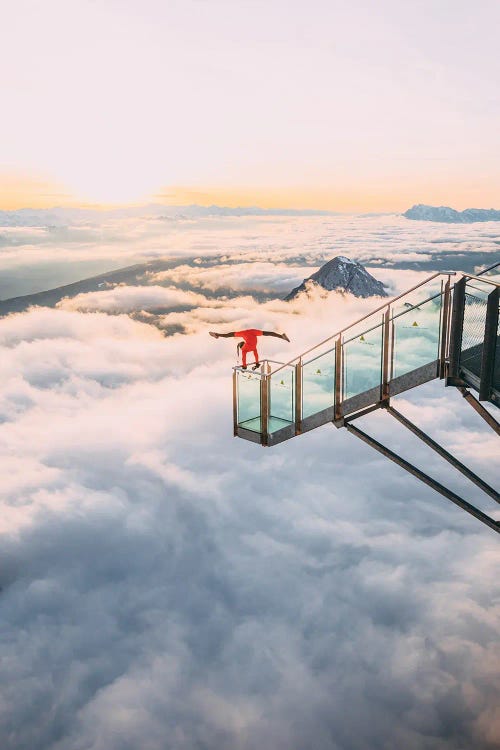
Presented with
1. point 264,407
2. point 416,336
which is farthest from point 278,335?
point 416,336

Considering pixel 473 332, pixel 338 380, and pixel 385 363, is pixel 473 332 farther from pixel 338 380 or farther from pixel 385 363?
pixel 338 380

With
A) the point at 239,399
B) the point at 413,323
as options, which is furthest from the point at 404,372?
the point at 239,399

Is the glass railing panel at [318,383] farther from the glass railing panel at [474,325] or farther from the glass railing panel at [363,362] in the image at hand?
the glass railing panel at [474,325]

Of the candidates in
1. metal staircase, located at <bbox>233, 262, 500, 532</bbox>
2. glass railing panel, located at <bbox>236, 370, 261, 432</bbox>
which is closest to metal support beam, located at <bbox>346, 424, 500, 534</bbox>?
metal staircase, located at <bbox>233, 262, 500, 532</bbox>

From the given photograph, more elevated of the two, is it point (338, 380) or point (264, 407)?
point (338, 380)

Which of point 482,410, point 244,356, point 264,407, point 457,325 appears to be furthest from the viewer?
point 244,356

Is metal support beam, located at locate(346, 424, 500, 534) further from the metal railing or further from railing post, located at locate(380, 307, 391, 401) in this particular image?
railing post, located at locate(380, 307, 391, 401)

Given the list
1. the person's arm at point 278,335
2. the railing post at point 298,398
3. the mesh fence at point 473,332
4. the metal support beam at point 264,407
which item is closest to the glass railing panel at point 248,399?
the metal support beam at point 264,407
